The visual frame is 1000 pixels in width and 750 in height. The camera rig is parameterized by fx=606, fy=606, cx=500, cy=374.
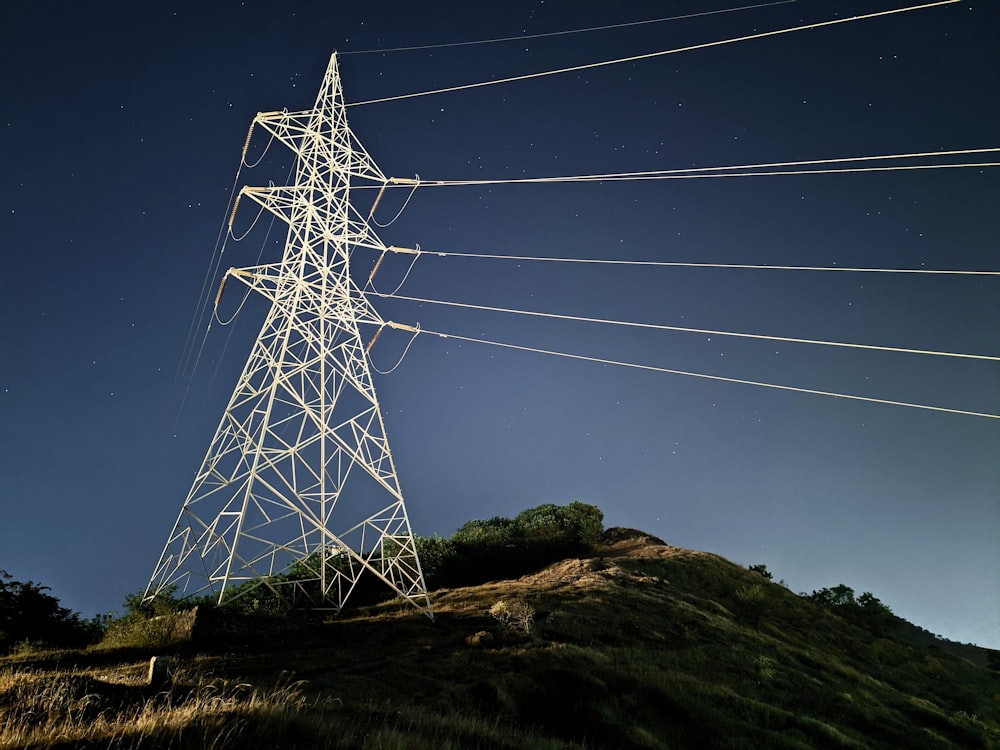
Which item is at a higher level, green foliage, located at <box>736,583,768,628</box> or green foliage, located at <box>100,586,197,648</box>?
green foliage, located at <box>736,583,768,628</box>

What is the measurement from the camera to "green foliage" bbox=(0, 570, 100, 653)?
19.6 metres

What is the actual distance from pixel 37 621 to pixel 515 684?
17745 mm

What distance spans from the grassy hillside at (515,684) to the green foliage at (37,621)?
19.8 feet

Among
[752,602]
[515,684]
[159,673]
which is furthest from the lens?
[752,602]

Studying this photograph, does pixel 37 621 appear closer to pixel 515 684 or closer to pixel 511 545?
pixel 515 684

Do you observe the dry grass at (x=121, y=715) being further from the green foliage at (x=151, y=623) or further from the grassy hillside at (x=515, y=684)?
the green foliage at (x=151, y=623)

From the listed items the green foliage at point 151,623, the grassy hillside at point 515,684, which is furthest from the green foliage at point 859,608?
the green foliage at point 151,623

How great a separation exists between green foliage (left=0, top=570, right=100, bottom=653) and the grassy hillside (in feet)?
19.8

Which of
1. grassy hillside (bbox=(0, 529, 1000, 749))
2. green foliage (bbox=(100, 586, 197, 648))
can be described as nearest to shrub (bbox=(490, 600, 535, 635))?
grassy hillside (bbox=(0, 529, 1000, 749))

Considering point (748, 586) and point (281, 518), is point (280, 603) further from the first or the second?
point (748, 586)

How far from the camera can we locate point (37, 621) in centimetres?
2050

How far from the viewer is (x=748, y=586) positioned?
1219 inches

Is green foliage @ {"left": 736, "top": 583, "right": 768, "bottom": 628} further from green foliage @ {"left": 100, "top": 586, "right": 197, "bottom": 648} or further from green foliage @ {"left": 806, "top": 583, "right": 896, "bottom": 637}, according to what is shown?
green foliage @ {"left": 100, "top": 586, "right": 197, "bottom": 648}

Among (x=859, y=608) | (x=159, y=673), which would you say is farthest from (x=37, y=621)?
(x=859, y=608)
